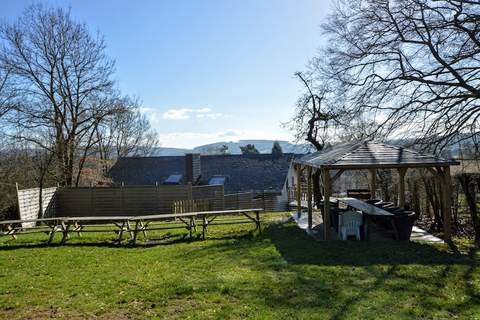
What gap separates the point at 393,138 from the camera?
14.3 m

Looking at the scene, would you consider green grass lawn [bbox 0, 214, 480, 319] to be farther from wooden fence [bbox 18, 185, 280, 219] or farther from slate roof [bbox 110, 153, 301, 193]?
slate roof [bbox 110, 153, 301, 193]

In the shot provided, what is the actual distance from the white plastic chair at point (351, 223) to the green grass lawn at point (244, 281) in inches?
25.7

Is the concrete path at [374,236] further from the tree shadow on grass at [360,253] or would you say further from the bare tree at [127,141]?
the bare tree at [127,141]

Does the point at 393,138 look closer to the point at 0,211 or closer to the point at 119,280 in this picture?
the point at 119,280

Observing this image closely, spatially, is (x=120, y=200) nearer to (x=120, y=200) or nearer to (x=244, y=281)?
(x=120, y=200)

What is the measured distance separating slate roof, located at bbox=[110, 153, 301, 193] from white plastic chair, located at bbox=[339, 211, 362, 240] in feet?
65.9

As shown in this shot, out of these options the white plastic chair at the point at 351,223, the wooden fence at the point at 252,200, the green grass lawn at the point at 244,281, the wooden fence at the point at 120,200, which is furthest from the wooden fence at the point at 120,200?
the white plastic chair at the point at 351,223

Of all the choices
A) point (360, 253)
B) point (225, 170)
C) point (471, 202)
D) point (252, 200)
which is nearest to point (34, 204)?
point (252, 200)

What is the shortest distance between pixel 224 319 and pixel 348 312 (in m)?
1.60

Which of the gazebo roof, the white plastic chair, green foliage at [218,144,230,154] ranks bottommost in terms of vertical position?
the white plastic chair

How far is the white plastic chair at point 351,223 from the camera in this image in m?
10.4

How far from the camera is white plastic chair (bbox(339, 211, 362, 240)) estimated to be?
10367 mm

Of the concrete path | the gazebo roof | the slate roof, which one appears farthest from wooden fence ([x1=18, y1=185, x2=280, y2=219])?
the slate roof

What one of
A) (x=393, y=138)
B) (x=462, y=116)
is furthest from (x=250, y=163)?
(x=462, y=116)
